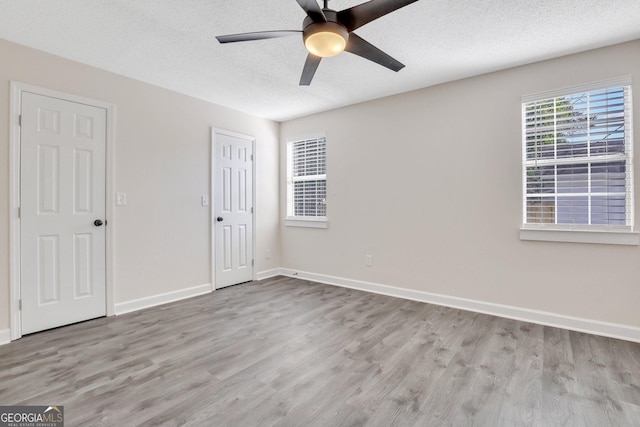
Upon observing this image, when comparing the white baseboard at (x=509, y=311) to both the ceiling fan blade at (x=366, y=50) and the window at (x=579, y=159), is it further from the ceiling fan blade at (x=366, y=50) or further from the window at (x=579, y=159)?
the ceiling fan blade at (x=366, y=50)

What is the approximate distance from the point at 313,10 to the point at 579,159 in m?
2.76

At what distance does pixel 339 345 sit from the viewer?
260 centimetres

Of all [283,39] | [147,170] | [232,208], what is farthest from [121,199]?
[283,39]

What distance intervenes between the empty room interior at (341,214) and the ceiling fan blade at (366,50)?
0.06ft

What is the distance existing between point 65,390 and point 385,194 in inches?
138

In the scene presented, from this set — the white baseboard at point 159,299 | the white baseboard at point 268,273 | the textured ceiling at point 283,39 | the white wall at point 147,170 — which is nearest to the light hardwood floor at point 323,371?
the white baseboard at point 159,299

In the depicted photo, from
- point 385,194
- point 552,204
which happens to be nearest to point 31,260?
point 385,194

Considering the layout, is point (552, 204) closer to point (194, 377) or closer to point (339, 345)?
point (339, 345)

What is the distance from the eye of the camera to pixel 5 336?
104 inches

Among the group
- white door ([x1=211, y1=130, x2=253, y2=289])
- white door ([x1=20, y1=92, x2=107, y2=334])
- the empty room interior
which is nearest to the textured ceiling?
the empty room interior

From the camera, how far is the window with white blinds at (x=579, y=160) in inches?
107

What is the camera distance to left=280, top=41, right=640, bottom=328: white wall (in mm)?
2822

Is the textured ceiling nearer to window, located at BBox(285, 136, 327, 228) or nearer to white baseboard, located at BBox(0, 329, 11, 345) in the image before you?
window, located at BBox(285, 136, 327, 228)

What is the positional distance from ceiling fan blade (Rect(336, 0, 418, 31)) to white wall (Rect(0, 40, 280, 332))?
270 centimetres
